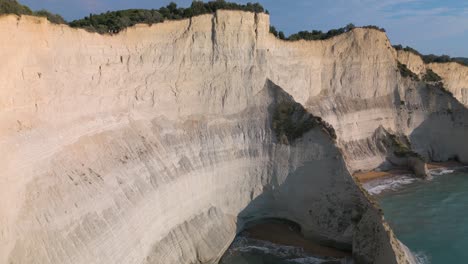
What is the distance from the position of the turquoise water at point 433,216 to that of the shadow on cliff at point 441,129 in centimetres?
291

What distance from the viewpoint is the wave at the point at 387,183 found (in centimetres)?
2444

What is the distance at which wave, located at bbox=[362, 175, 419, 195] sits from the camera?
24.4m

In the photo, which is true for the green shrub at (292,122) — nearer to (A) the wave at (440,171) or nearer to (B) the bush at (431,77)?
(A) the wave at (440,171)

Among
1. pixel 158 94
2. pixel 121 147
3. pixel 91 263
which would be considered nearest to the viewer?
pixel 91 263

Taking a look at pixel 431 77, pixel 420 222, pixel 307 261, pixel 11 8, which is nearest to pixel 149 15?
pixel 11 8

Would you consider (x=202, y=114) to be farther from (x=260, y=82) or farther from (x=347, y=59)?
(x=347, y=59)

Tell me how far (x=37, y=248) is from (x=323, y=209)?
10769mm

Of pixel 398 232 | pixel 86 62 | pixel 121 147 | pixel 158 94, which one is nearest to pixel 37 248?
pixel 121 147

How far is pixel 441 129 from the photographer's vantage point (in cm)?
3030

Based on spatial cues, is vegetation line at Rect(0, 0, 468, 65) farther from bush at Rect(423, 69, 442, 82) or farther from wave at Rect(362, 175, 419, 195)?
bush at Rect(423, 69, 442, 82)

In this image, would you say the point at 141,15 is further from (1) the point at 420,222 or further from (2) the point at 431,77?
(2) the point at 431,77

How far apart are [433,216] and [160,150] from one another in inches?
550

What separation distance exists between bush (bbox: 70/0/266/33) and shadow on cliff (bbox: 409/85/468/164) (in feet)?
53.9

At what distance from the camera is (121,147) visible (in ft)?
44.2
